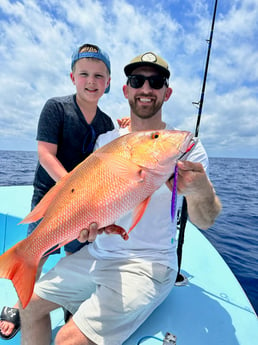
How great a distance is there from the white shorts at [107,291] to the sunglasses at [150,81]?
5.62 ft

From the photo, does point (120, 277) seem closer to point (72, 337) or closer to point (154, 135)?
point (72, 337)

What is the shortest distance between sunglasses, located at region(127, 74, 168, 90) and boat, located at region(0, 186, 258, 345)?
6.84 feet

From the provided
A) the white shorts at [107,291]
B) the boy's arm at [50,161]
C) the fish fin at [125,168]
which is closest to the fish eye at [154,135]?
the fish fin at [125,168]

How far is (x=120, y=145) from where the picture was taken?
1.53 m

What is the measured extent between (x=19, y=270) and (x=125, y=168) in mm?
911

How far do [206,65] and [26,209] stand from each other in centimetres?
393

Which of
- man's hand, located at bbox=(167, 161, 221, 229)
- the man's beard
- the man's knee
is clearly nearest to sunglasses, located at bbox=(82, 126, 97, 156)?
the man's beard

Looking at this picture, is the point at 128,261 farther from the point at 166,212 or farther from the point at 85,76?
the point at 85,76

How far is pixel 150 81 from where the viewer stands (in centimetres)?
232

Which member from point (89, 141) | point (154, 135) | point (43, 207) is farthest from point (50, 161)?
point (154, 135)

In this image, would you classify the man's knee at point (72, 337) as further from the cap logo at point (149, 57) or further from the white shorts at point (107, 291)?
the cap logo at point (149, 57)

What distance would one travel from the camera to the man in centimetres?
150

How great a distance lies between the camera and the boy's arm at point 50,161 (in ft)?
6.70

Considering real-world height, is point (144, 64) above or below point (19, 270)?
above
